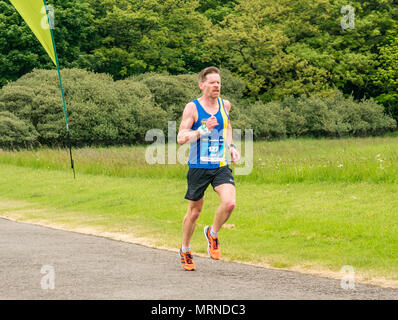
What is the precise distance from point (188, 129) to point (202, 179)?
0.62 metres

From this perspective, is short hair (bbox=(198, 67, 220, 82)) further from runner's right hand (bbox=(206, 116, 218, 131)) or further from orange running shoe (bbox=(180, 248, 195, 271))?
orange running shoe (bbox=(180, 248, 195, 271))

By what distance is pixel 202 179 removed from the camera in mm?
6887

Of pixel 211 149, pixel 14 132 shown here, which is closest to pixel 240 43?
pixel 14 132

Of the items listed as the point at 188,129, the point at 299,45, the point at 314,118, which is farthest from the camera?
the point at 299,45

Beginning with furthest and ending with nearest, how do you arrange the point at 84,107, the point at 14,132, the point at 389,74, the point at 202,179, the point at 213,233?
the point at 389,74, the point at 84,107, the point at 14,132, the point at 213,233, the point at 202,179

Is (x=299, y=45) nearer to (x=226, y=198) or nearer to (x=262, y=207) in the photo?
(x=262, y=207)

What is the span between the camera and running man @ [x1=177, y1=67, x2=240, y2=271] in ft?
21.9

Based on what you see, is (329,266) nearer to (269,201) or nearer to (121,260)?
(121,260)

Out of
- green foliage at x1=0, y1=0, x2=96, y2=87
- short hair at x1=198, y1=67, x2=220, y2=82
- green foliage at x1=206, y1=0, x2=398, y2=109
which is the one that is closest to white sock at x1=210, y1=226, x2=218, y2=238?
short hair at x1=198, y1=67, x2=220, y2=82

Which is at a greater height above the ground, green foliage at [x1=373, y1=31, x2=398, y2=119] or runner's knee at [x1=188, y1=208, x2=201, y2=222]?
green foliage at [x1=373, y1=31, x2=398, y2=119]

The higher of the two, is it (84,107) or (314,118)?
(84,107)

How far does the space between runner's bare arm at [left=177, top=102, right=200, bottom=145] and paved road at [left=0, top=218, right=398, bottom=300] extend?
4.71 feet

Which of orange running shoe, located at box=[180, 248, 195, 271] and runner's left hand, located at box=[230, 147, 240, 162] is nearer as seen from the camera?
runner's left hand, located at box=[230, 147, 240, 162]
